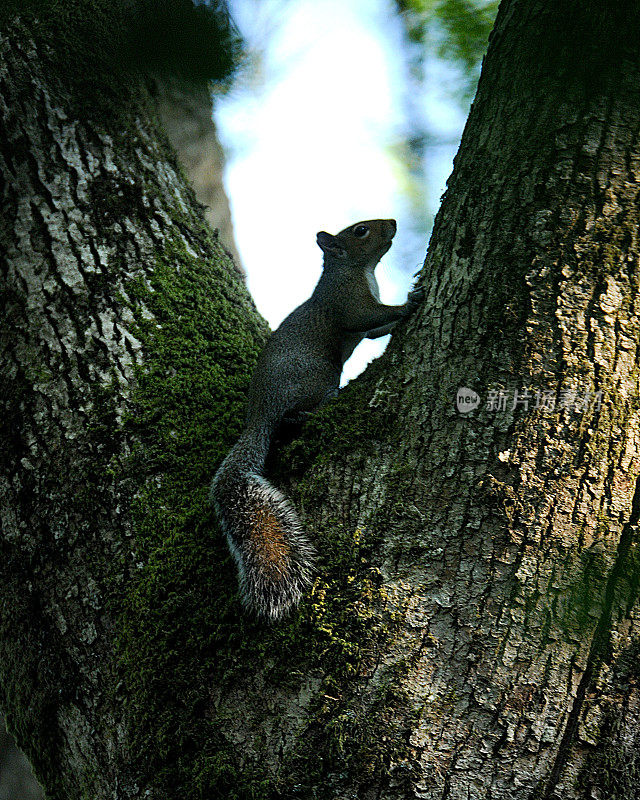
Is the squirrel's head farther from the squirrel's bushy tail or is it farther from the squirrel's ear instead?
the squirrel's bushy tail

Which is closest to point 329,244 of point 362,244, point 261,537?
point 362,244

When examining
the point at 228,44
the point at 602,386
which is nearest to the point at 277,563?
the point at 602,386

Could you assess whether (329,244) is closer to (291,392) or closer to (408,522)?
(291,392)

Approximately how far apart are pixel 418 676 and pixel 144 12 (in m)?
1.66

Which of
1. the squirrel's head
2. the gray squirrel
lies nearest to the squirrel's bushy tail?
the gray squirrel

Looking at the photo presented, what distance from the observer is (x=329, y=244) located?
4367mm

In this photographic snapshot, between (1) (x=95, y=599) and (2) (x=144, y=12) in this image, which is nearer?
(2) (x=144, y=12)

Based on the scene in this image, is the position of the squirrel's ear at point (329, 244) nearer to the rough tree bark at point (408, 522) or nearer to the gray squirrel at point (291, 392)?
the gray squirrel at point (291, 392)

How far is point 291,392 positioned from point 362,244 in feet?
5.04

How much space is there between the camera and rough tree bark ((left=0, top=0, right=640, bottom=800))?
170cm

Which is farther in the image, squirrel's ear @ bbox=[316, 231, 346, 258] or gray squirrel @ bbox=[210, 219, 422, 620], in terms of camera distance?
squirrel's ear @ bbox=[316, 231, 346, 258]

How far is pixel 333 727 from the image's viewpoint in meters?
1.74

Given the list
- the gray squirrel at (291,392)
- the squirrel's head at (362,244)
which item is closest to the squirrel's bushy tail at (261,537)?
the gray squirrel at (291,392)

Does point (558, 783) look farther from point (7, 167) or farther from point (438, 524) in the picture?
point (7, 167)
